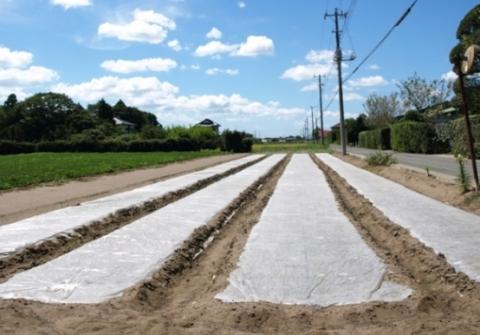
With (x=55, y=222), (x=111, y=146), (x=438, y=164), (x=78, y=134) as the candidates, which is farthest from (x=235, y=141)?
(x=55, y=222)

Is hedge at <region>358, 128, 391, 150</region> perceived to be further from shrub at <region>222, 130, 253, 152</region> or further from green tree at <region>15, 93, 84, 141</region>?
green tree at <region>15, 93, 84, 141</region>

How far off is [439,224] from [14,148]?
240 ft

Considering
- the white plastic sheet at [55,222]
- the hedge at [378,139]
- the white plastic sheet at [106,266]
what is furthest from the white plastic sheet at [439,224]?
the hedge at [378,139]

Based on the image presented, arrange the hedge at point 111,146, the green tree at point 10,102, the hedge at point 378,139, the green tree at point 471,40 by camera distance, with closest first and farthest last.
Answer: the green tree at point 471,40
the hedge at point 378,139
the hedge at point 111,146
the green tree at point 10,102

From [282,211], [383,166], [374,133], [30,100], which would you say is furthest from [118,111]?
[282,211]

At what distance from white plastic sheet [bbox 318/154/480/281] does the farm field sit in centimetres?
3

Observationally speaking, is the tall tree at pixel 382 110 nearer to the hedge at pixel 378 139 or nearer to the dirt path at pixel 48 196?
the hedge at pixel 378 139

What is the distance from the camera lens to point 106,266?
7133mm

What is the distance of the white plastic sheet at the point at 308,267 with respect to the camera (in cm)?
580

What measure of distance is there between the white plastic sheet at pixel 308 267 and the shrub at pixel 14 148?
69.3 meters

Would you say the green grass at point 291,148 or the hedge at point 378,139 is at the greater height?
the hedge at point 378,139

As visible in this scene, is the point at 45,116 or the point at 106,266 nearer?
the point at 106,266

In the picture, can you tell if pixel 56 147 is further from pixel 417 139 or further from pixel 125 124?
pixel 125 124

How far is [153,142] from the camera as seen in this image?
3054 inches
